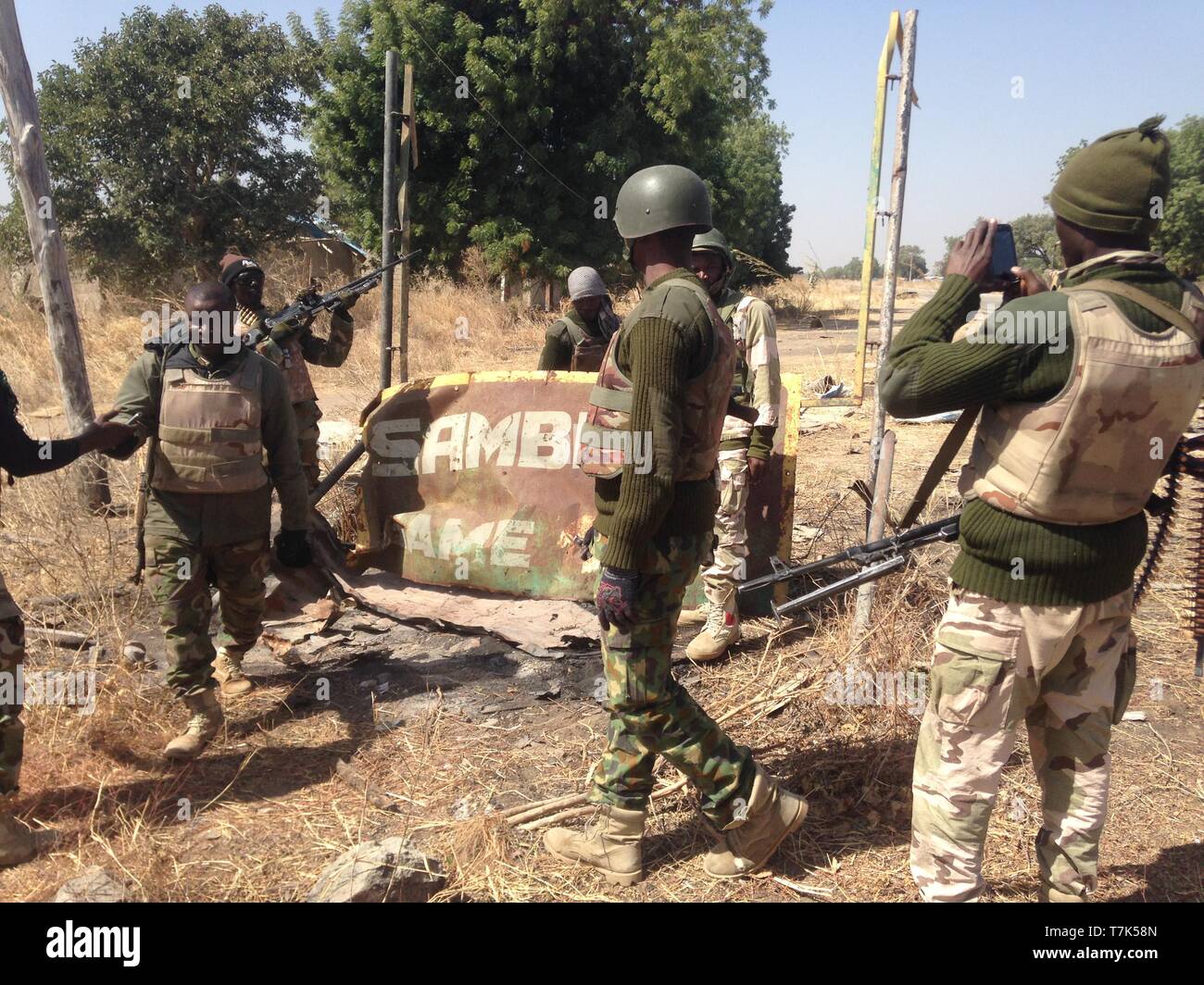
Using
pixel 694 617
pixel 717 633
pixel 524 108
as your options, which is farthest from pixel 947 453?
pixel 524 108

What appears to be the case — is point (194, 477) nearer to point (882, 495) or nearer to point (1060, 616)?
point (882, 495)

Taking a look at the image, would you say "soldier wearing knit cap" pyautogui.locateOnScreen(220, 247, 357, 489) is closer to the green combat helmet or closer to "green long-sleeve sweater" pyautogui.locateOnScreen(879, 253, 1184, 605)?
the green combat helmet

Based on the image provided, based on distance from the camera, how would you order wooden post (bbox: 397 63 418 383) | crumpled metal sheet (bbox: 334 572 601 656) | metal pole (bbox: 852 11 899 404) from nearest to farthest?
crumpled metal sheet (bbox: 334 572 601 656) < wooden post (bbox: 397 63 418 383) < metal pole (bbox: 852 11 899 404)

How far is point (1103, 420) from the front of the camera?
82.7 inches

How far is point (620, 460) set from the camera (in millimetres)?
2646

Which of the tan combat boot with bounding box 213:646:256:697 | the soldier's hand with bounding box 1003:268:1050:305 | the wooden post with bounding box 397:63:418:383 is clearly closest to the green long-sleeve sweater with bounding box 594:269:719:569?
the soldier's hand with bounding box 1003:268:1050:305

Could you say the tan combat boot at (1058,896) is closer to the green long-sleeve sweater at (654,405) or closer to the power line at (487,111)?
the green long-sleeve sweater at (654,405)

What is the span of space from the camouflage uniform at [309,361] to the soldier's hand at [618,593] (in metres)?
3.80

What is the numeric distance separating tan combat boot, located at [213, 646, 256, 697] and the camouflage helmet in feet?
9.69

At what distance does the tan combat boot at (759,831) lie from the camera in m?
2.85

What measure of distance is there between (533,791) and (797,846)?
3.39ft

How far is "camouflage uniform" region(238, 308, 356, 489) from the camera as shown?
5.85 meters

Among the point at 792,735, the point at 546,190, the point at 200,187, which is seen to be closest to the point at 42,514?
the point at 792,735
